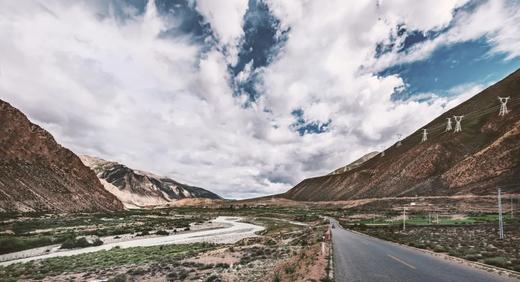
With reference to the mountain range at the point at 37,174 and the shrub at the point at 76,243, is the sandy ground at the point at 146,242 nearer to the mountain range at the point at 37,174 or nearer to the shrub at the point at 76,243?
the shrub at the point at 76,243

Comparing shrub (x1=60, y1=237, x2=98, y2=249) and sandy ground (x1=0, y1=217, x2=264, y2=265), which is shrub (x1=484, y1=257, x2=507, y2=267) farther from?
shrub (x1=60, y1=237, x2=98, y2=249)

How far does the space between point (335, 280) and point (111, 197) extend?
493 feet

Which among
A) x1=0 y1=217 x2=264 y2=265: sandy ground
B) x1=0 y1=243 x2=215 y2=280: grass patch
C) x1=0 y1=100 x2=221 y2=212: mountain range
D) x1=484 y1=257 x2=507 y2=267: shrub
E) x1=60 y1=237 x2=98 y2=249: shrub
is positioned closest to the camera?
x1=484 y1=257 x2=507 y2=267: shrub

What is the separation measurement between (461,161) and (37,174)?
13884cm

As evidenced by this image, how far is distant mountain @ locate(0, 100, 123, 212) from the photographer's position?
9012 centimetres

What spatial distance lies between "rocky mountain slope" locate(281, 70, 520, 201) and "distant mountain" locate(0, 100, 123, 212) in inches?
4492

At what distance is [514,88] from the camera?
162m

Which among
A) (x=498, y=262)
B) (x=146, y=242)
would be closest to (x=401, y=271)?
(x=498, y=262)

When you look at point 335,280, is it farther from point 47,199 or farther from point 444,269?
point 47,199

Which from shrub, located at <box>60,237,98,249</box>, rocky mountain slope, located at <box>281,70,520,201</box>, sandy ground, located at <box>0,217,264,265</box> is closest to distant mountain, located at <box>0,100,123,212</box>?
sandy ground, located at <box>0,217,264,265</box>

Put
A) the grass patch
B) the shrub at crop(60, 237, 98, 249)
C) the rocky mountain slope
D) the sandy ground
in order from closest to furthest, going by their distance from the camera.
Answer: the grass patch, the sandy ground, the shrub at crop(60, 237, 98, 249), the rocky mountain slope

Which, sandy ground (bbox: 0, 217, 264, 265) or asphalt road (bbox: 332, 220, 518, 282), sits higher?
asphalt road (bbox: 332, 220, 518, 282)

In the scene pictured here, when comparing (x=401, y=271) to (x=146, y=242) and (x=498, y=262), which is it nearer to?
(x=498, y=262)

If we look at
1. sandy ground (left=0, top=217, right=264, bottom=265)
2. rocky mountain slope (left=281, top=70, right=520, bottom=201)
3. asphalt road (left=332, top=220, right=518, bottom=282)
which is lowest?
sandy ground (left=0, top=217, right=264, bottom=265)
